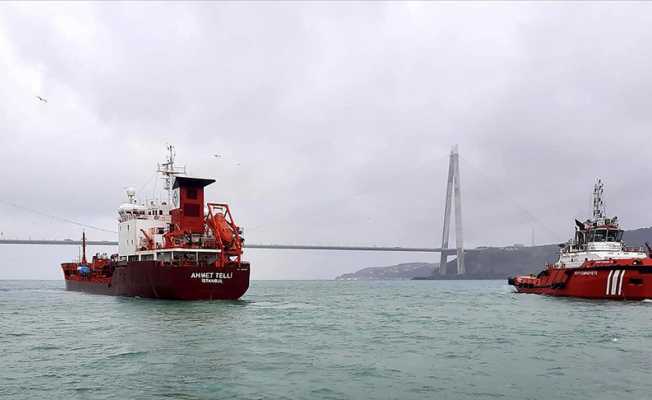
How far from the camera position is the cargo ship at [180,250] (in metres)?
44.1

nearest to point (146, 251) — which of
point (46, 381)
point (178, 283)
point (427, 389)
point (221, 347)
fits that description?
point (178, 283)

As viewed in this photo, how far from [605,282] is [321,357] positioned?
37862 mm

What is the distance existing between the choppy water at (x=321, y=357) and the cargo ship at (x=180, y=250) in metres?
7.04

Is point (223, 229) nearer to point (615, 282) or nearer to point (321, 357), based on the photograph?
point (321, 357)

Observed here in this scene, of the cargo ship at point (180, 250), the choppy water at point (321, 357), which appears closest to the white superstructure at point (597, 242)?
the choppy water at point (321, 357)

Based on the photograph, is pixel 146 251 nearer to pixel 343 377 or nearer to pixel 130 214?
pixel 130 214

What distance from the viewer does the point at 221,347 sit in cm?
2348

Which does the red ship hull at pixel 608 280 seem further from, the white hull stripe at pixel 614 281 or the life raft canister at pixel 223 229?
the life raft canister at pixel 223 229

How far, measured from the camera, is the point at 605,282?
1960 inches

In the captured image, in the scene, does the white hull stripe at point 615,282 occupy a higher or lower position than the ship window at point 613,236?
lower

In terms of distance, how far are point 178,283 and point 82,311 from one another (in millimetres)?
7226

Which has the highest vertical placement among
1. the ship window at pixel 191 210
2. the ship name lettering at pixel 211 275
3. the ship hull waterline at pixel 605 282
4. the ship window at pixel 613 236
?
the ship window at pixel 191 210

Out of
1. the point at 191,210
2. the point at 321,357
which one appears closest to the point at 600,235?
the point at 191,210

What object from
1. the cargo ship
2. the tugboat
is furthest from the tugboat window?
the cargo ship
